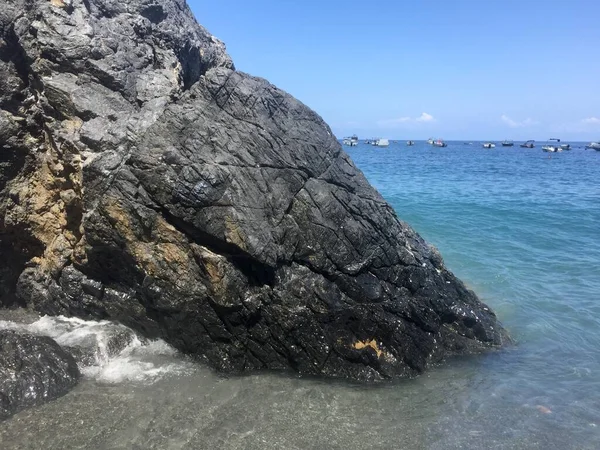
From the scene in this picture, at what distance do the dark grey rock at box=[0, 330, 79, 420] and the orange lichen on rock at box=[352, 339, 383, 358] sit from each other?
468 centimetres

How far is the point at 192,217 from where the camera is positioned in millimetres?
7496

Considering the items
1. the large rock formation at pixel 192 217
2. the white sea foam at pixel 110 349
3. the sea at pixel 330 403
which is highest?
the large rock formation at pixel 192 217

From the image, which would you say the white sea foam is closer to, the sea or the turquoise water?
the sea

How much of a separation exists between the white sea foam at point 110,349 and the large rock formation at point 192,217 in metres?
0.23

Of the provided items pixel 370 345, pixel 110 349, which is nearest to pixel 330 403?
pixel 370 345

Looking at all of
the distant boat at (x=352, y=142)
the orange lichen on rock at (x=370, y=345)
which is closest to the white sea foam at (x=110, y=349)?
the orange lichen on rock at (x=370, y=345)

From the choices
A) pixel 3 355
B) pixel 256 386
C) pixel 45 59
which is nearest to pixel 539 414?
pixel 256 386

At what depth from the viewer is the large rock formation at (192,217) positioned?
7.62 meters

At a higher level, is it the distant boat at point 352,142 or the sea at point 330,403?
the distant boat at point 352,142

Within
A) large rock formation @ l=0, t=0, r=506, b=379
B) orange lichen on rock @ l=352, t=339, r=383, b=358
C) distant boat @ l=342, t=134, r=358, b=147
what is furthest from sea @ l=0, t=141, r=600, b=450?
distant boat @ l=342, t=134, r=358, b=147

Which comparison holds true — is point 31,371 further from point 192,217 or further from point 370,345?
point 370,345

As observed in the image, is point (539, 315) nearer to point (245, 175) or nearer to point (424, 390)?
point (424, 390)

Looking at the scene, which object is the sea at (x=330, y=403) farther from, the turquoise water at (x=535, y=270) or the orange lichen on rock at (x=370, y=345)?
the orange lichen on rock at (x=370, y=345)

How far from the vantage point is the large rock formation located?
7617 millimetres
